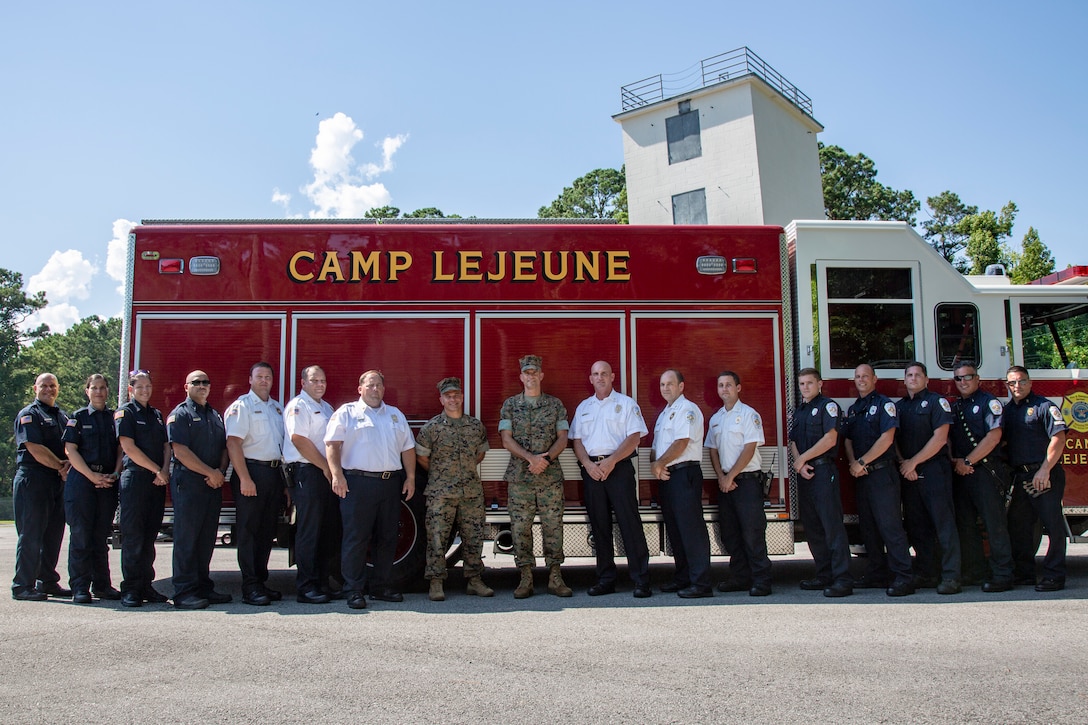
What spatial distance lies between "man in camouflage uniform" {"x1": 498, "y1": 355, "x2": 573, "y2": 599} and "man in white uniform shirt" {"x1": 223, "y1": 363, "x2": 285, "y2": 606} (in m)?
1.85

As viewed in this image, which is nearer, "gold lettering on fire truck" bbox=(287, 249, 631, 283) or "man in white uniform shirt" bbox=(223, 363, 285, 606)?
"man in white uniform shirt" bbox=(223, 363, 285, 606)

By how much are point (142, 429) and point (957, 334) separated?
Result: 702 centimetres

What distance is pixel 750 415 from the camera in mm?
6660

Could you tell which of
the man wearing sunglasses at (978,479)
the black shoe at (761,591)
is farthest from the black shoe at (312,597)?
the man wearing sunglasses at (978,479)

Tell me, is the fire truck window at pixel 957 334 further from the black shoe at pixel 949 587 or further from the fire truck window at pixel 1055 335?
the black shoe at pixel 949 587

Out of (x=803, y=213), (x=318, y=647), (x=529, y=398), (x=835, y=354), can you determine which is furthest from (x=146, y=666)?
(x=803, y=213)

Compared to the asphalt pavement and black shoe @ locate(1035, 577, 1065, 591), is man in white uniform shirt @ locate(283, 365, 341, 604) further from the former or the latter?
black shoe @ locate(1035, 577, 1065, 591)

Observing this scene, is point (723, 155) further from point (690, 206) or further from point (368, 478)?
point (368, 478)

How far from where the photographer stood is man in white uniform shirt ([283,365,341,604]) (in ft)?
20.5

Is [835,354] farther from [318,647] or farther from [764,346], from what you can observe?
[318,647]

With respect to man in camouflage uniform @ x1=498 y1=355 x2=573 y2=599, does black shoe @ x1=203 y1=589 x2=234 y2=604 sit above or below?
below

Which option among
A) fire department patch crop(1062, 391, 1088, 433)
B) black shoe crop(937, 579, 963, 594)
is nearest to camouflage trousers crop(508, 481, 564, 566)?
black shoe crop(937, 579, 963, 594)

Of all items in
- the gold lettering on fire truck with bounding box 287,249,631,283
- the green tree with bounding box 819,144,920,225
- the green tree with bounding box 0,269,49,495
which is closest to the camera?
the gold lettering on fire truck with bounding box 287,249,631,283

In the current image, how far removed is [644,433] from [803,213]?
81.0ft
